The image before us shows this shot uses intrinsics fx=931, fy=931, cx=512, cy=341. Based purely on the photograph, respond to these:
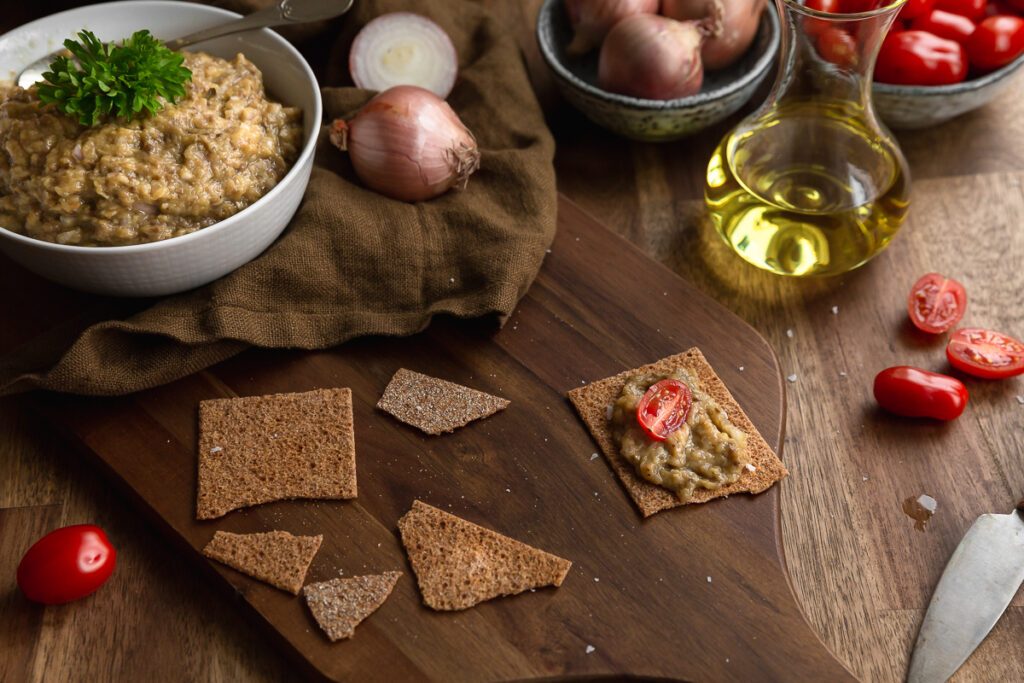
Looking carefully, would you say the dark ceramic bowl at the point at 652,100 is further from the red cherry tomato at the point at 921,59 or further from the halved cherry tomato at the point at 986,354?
the halved cherry tomato at the point at 986,354

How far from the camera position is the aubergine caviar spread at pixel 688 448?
189 centimetres

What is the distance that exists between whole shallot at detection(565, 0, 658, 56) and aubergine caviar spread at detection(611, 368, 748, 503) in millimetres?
1103

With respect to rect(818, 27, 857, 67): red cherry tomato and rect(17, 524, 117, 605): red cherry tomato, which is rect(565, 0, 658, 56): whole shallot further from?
rect(17, 524, 117, 605): red cherry tomato

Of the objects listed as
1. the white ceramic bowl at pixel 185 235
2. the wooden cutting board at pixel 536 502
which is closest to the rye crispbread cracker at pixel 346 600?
the wooden cutting board at pixel 536 502

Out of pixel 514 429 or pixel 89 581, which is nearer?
pixel 89 581

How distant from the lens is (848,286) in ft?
7.77

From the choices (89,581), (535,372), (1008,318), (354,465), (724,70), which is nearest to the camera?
(89,581)

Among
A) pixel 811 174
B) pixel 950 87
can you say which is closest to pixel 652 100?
pixel 811 174

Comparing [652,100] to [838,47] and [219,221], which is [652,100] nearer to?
[838,47]

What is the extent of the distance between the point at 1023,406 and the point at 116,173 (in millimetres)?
2063

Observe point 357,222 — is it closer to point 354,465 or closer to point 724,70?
point 354,465

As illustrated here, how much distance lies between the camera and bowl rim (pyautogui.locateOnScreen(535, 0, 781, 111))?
2.42 meters

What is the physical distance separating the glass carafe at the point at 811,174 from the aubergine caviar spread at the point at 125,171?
3.79 ft

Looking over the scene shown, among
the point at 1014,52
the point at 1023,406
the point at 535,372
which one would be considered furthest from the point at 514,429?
the point at 1014,52
